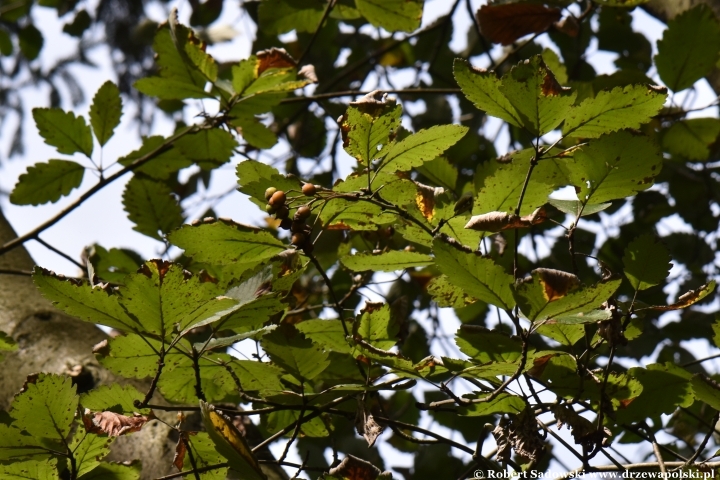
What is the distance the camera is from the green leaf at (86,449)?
2.18 ft

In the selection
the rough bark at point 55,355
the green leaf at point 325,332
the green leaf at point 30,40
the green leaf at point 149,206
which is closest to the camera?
the green leaf at point 325,332

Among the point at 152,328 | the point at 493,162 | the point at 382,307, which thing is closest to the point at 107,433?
the point at 152,328

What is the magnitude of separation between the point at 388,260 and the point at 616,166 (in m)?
0.23

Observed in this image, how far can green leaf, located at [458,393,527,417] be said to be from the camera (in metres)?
0.62

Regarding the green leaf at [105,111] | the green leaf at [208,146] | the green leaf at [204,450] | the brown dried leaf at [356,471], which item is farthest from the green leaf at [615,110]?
the green leaf at [105,111]

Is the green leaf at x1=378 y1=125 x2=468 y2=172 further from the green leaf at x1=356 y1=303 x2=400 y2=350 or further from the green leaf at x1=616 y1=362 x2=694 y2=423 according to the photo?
the green leaf at x1=616 y1=362 x2=694 y2=423

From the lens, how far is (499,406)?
0.62 metres

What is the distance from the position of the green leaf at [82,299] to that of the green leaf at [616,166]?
42 cm

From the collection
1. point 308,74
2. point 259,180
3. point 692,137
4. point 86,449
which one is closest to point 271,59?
point 308,74

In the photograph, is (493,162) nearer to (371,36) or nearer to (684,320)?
(684,320)

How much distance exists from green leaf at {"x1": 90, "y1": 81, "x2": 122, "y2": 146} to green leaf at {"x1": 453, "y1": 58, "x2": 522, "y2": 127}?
0.60 metres

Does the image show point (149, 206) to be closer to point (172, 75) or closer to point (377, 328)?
point (172, 75)

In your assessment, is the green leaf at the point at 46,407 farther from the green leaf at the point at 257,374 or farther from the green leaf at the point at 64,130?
the green leaf at the point at 64,130

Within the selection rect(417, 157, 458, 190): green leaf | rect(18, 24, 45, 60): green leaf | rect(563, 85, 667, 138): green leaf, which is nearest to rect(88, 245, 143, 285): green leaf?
rect(417, 157, 458, 190): green leaf
